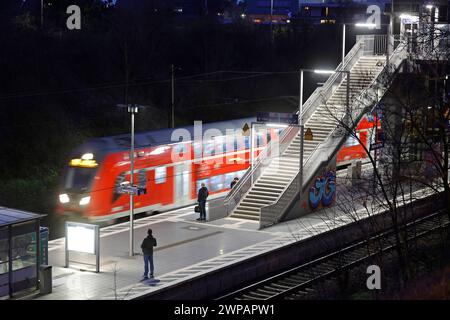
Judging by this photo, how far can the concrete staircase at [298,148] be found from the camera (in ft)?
106

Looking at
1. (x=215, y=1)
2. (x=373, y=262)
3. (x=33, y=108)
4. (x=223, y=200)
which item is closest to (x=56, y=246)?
(x=223, y=200)

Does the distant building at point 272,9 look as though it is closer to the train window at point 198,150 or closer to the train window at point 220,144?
the train window at point 220,144

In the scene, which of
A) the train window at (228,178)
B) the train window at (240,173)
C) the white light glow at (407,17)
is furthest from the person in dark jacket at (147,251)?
the white light glow at (407,17)

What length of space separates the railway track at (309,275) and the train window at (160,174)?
23.6ft

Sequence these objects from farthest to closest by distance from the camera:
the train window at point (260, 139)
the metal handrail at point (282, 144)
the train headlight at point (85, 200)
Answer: the train window at point (260, 139) < the metal handrail at point (282, 144) < the train headlight at point (85, 200)

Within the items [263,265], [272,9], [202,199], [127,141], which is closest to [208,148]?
[202,199]

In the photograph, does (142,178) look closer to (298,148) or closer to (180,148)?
(180,148)

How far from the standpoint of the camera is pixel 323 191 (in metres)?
33.3

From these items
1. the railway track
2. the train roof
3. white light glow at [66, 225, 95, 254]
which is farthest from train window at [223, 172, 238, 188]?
white light glow at [66, 225, 95, 254]

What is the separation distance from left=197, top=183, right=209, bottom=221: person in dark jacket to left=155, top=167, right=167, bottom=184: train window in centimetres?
166

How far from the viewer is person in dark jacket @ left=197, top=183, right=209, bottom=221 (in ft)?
100

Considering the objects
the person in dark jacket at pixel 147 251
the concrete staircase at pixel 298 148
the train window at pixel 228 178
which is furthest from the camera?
the train window at pixel 228 178

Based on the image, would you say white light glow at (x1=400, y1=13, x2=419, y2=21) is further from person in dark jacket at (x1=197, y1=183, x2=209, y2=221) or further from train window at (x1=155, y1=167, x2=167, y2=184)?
train window at (x1=155, y1=167, x2=167, y2=184)
